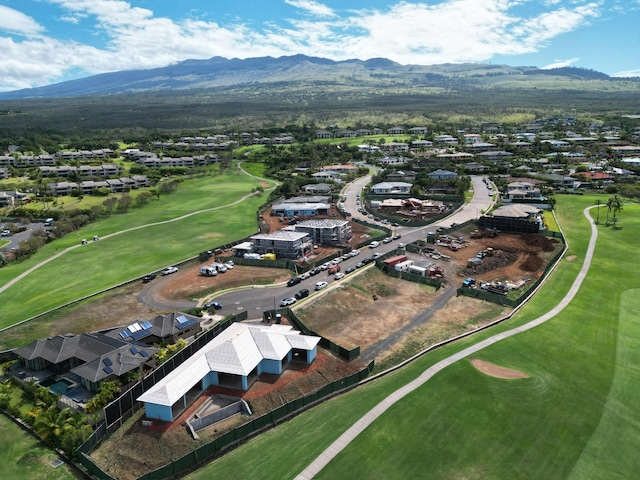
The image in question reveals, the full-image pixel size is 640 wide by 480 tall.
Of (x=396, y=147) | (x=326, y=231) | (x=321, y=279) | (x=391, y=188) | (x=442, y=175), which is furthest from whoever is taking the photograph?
(x=396, y=147)

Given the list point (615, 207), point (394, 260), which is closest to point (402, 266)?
point (394, 260)

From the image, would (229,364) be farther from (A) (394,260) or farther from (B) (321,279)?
(A) (394,260)

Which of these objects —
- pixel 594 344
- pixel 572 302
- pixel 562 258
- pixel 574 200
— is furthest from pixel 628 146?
pixel 594 344

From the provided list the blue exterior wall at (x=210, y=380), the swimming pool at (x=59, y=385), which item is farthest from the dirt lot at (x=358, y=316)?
the swimming pool at (x=59, y=385)

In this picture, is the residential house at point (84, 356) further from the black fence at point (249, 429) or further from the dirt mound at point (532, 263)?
the dirt mound at point (532, 263)

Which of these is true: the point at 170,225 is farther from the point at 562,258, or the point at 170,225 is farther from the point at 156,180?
the point at 562,258
